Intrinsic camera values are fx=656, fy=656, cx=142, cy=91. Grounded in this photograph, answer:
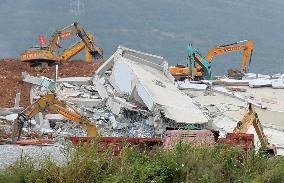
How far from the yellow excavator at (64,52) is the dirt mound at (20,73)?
0.40m

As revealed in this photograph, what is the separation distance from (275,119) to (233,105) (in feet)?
5.60

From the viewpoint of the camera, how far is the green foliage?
30.1ft

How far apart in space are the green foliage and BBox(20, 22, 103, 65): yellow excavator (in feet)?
54.4

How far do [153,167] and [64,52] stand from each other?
19.8 m

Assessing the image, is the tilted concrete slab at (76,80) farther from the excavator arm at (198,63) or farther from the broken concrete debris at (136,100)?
the excavator arm at (198,63)

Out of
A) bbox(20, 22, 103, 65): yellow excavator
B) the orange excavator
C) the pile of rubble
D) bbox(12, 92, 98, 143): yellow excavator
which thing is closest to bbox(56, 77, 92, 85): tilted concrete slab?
the pile of rubble

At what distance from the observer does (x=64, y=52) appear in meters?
28.6

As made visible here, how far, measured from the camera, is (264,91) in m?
28.8

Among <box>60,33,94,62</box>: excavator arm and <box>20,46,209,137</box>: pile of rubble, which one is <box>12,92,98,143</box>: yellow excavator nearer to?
<box>20,46,209,137</box>: pile of rubble

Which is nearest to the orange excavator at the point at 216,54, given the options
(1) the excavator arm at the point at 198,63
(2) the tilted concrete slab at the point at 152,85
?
(1) the excavator arm at the point at 198,63

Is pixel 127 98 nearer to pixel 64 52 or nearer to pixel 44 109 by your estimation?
pixel 44 109

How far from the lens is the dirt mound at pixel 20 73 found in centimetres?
2186

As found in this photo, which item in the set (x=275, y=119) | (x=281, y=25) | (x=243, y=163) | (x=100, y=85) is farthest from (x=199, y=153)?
(x=281, y=25)

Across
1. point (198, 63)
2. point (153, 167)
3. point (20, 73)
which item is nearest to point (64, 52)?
point (20, 73)
